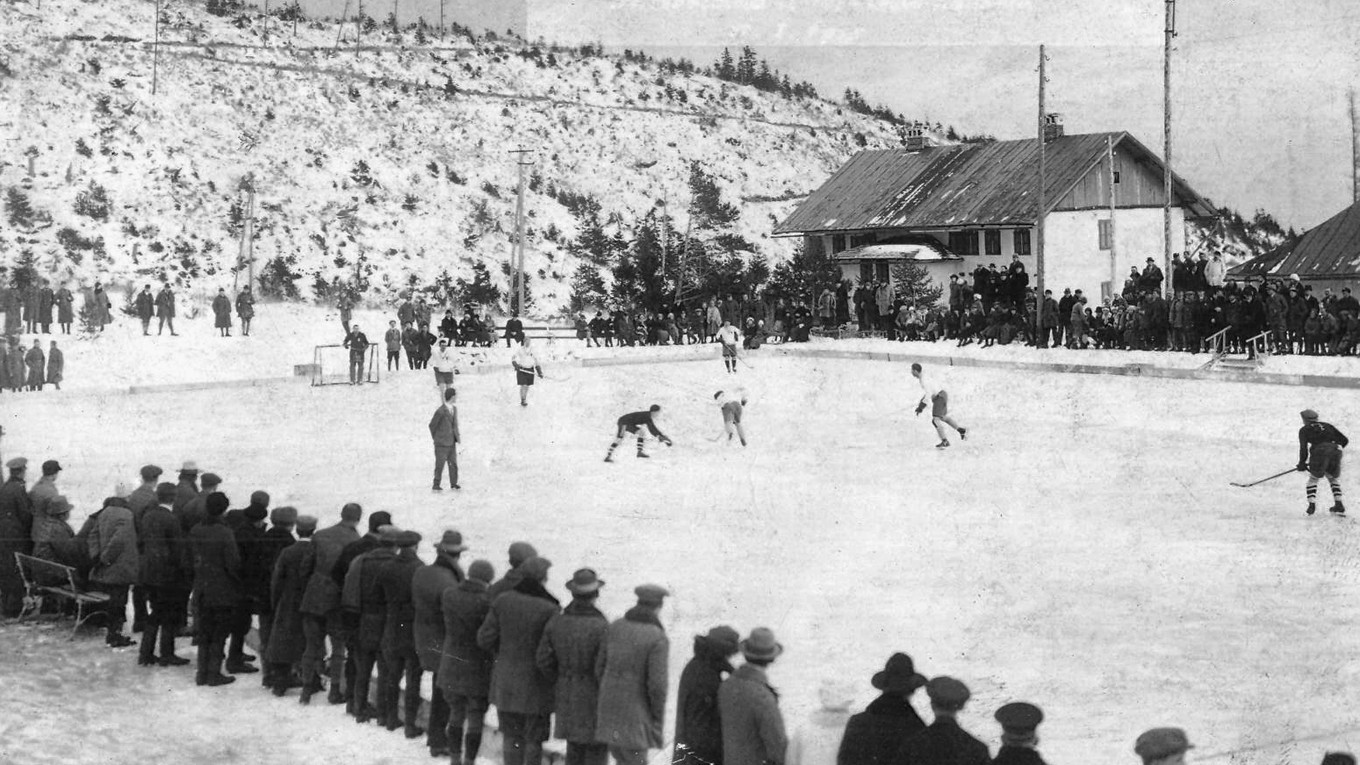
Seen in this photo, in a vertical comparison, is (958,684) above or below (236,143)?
below

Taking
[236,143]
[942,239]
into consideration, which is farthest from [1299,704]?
[236,143]

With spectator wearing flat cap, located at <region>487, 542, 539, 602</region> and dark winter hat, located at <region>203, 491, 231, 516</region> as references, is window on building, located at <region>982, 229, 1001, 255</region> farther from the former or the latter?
spectator wearing flat cap, located at <region>487, 542, 539, 602</region>

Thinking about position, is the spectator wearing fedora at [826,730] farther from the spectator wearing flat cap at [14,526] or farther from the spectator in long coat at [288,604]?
the spectator wearing flat cap at [14,526]

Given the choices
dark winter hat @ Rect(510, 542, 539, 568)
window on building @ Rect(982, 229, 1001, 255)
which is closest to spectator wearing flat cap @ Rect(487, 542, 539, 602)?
dark winter hat @ Rect(510, 542, 539, 568)

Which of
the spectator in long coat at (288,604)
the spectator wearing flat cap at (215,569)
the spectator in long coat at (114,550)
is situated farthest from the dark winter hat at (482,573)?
the spectator in long coat at (114,550)

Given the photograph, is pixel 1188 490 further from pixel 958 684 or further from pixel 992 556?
pixel 958 684
